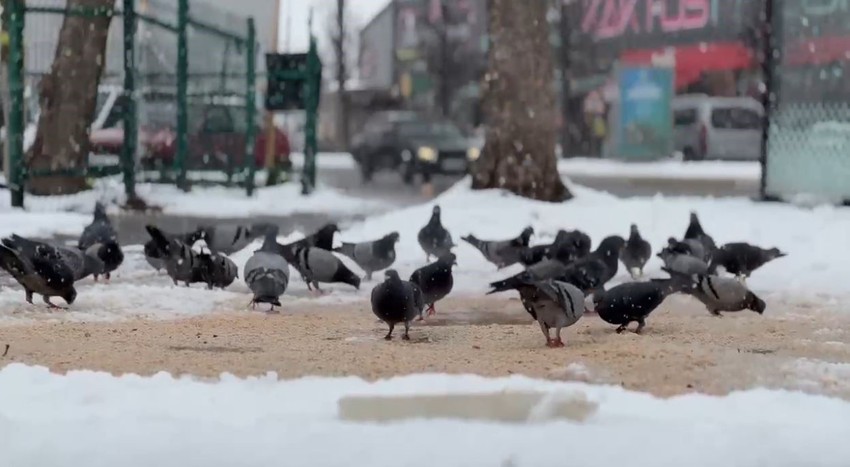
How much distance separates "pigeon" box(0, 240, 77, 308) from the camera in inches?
313

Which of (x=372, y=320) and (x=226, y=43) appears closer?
(x=372, y=320)

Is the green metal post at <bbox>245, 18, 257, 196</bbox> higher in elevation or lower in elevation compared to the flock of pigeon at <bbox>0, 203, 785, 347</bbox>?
higher

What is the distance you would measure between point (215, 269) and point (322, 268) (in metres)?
0.73

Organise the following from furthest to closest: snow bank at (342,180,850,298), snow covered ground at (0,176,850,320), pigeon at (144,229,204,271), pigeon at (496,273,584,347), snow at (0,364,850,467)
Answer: snow bank at (342,180,850,298) < pigeon at (144,229,204,271) < snow covered ground at (0,176,850,320) < pigeon at (496,273,584,347) < snow at (0,364,850,467)

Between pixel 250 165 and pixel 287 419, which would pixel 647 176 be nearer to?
pixel 250 165

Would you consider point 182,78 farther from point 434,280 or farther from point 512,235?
point 434,280

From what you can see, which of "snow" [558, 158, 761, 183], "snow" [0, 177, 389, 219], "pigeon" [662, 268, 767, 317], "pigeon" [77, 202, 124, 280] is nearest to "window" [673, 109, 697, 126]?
"snow" [558, 158, 761, 183]

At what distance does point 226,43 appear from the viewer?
19.5 metres

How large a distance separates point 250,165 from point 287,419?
14109 millimetres

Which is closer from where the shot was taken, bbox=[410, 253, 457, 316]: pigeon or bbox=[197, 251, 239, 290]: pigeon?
bbox=[410, 253, 457, 316]: pigeon

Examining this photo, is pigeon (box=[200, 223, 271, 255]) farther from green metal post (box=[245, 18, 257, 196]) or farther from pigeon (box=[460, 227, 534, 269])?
green metal post (box=[245, 18, 257, 196])

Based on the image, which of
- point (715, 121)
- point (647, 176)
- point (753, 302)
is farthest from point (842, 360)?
point (715, 121)

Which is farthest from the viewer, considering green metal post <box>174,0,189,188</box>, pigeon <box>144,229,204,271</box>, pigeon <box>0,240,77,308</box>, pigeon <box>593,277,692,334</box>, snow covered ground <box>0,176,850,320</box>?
green metal post <box>174,0,189,188</box>

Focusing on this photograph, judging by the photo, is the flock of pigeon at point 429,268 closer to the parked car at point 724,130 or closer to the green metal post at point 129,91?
the green metal post at point 129,91
